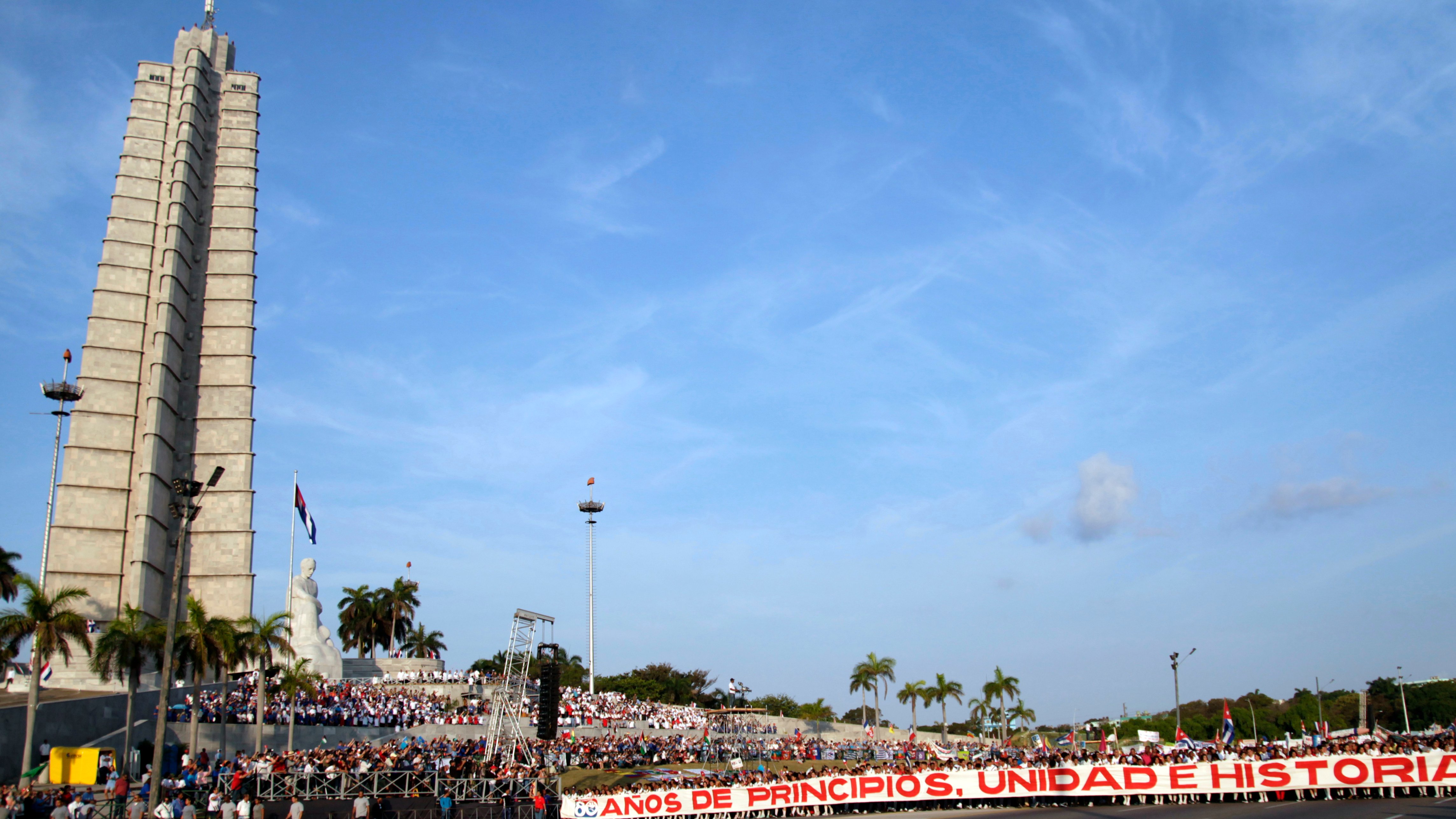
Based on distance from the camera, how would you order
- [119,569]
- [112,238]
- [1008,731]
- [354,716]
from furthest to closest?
[1008,731] → [112,238] → [119,569] → [354,716]

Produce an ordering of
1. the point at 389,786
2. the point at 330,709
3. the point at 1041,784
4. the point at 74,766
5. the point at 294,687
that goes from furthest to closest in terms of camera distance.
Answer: the point at 330,709, the point at 294,687, the point at 389,786, the point at 1041,784, the point at 74,766

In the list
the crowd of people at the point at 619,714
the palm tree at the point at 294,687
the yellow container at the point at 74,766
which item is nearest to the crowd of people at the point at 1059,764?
the crowd of people at the point at 619,714

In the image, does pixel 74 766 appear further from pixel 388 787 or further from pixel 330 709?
pixel 330 709

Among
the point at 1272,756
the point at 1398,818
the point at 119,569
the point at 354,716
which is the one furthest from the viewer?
the point at 119,569

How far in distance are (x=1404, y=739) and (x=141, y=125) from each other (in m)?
82.7

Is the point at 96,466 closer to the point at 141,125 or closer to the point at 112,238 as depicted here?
the point at 112,238

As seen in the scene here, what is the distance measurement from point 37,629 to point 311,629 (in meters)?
35.4

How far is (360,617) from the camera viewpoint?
293 ft

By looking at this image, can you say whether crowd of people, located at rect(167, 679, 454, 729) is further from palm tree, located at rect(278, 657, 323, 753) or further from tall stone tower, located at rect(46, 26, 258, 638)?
tall stone tower, located at rect(46, 26, 258, 638)

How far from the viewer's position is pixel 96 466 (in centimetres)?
6462

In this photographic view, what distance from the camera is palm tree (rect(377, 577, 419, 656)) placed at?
293 ft

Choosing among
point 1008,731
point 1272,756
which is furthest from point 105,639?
point 1008,731

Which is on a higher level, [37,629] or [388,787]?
[37,629]

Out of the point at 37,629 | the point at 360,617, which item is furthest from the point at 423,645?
the point at 37,629
